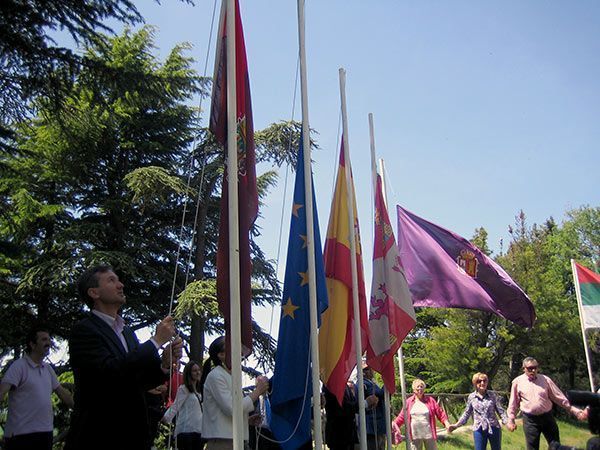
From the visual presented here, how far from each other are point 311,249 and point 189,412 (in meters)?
2.53

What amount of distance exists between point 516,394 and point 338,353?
11.9 feet

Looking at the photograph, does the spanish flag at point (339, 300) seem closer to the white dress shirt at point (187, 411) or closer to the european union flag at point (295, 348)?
the european union flag at point (295, 348)

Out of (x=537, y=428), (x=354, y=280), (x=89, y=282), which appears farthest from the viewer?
(x=537, y=428)

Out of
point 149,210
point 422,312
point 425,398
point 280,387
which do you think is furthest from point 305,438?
point 422,312

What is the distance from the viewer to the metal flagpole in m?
4.35

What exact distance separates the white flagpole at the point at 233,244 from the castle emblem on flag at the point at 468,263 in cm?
518

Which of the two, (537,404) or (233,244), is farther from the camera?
(537,404)

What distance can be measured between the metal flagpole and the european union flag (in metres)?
1.63

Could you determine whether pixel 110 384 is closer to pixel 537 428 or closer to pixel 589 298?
pixel 537 428

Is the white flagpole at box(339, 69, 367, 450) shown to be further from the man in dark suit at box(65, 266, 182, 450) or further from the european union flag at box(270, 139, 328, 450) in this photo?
the man in dark suit at box(65, 266, 182, 450)

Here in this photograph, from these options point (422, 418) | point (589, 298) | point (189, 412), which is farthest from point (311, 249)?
point (589, 298)

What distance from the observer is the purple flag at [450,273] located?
901 centimetres

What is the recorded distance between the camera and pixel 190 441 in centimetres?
697

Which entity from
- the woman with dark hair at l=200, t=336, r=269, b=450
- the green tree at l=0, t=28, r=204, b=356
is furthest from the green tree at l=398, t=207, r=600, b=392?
the woman with dark hair at l=200, t=336, r=269, b=450
